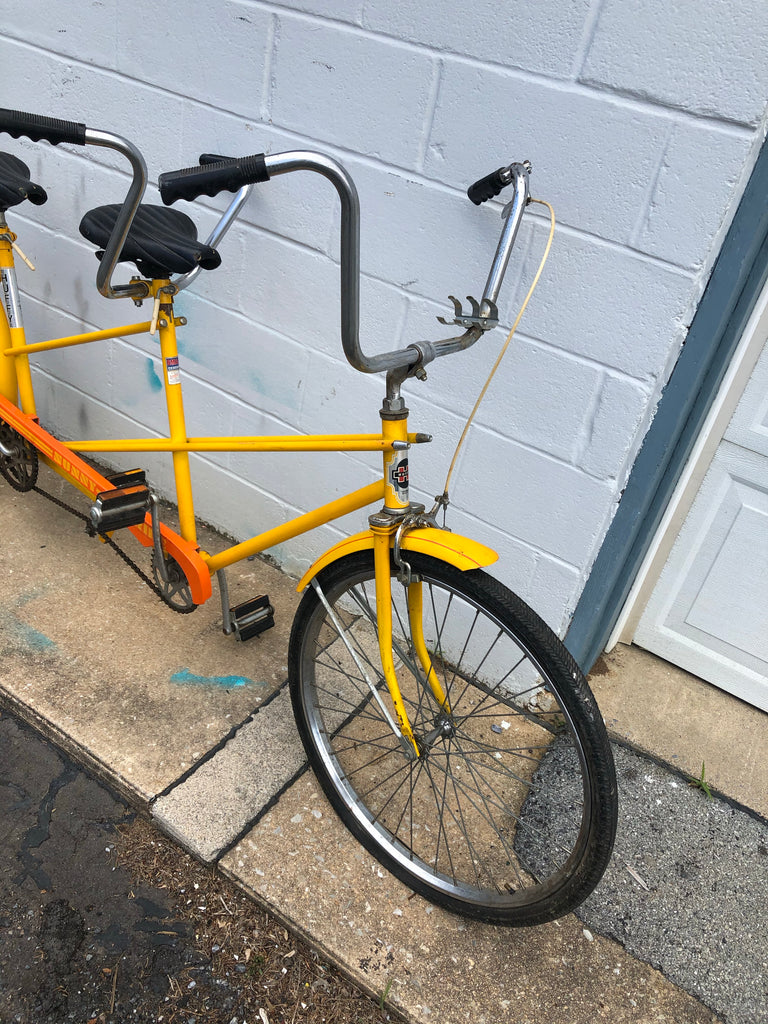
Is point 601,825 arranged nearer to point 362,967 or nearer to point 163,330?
point 362,967

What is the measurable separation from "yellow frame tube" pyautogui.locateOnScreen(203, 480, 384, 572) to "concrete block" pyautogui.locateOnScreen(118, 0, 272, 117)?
1.23 metres

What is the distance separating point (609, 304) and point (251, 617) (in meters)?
1.44

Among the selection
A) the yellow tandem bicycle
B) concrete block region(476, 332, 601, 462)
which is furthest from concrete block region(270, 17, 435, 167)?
concrete block region(476, 332, 601, 462)

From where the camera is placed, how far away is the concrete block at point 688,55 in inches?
60.2

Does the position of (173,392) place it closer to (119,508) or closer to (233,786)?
(119,508)

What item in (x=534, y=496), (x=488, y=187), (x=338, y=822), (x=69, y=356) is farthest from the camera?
(x=69, y=356)

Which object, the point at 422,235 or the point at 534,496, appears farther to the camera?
the point at 534,496

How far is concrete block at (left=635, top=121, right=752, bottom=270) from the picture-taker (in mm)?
1608

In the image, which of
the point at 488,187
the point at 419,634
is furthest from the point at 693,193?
the point at 419,634

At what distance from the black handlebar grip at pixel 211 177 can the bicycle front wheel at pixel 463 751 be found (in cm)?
84

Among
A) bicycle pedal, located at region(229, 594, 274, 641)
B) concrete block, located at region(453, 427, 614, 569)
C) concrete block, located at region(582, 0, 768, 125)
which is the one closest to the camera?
concrete block, located at region(582, 0, 768, 125)

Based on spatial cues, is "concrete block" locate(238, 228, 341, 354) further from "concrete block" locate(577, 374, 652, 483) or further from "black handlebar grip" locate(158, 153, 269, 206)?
"black handlebar grip" locate(158, 153, 269, 206)

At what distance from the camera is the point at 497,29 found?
1769mm

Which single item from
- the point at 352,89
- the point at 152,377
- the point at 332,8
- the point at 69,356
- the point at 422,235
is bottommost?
the point at 69,356
